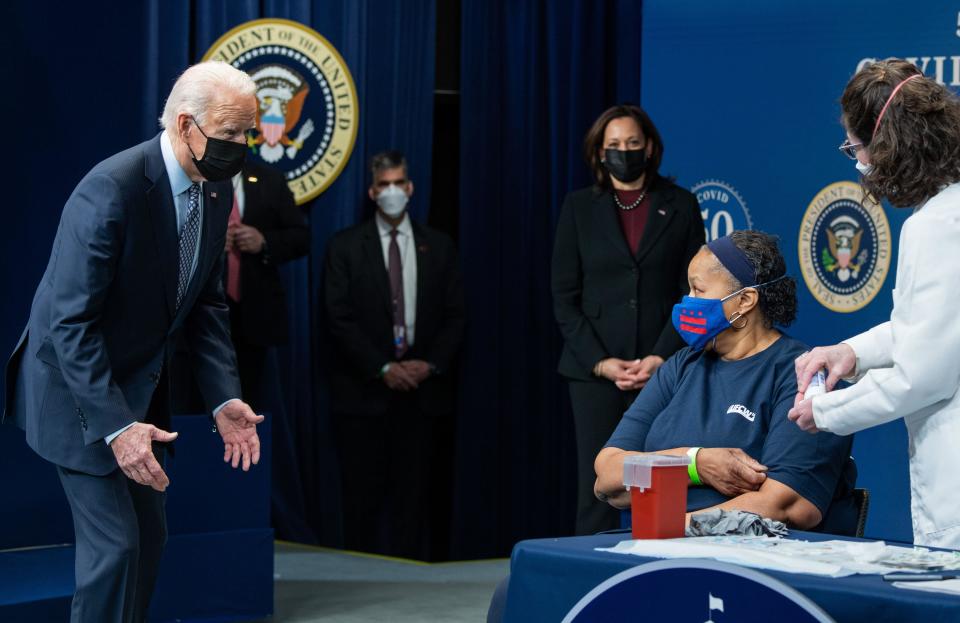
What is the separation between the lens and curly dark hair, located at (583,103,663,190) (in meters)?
4.64

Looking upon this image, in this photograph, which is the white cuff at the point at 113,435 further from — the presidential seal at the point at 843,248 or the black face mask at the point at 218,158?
the presidential seal at the point at 843,248

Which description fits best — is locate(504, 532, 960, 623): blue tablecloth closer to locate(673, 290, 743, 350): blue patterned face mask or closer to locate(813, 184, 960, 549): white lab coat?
locate(813, 184, 960, 549): white lab coat

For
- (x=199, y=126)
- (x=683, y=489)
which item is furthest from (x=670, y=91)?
(x=683, y=489)

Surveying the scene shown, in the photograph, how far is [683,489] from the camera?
2168mm

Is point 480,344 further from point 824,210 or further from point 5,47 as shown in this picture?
point 5,47

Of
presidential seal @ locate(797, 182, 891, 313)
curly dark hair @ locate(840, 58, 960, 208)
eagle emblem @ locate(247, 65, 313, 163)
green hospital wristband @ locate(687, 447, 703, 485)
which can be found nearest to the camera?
curly dark hair @ locate(840, 58, 960, 208)

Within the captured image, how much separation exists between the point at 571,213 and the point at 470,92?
4.64ft

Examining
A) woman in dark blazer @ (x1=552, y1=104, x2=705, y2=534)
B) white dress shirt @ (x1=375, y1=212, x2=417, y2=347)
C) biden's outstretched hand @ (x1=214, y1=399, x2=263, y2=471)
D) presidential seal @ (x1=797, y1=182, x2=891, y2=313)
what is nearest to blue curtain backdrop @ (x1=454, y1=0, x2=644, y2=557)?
white dress shirt @ (x1=375, y1=212, x2=417, y2=347)

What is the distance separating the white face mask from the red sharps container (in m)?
3.61

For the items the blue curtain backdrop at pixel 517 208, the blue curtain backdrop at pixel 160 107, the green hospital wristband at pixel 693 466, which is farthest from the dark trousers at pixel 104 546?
the blue curtain backdrop at pixel 517 208

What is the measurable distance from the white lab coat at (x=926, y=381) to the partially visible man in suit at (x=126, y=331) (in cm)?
133

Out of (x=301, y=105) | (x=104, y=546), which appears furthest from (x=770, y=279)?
(x=301, y=105)

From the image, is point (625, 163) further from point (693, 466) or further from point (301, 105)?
point (693, 466)

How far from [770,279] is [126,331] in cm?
137
